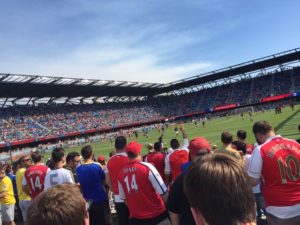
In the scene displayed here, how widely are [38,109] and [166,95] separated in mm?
43773

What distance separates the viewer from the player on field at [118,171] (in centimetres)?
620

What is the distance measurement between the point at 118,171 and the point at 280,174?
3.17m

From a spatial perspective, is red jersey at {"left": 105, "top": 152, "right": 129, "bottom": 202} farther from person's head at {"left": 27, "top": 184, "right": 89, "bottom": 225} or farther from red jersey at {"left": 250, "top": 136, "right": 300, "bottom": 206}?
person's head at {"left": 27, "top": 184, "right": 89, "bottom": 225}

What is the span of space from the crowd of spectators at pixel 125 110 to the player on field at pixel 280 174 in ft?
183

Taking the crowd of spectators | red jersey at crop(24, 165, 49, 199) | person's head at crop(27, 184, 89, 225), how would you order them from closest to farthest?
person's head at crop(27, 184, 89, 225) → red jersey at crop(24, 165, 49, 199) → the crowd of spectators

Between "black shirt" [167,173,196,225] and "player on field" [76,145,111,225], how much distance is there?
2.89 metres

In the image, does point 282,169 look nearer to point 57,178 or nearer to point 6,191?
point 57,178

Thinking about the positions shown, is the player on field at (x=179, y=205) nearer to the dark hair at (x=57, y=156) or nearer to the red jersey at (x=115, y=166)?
the red jersey at (x=115, y=166)

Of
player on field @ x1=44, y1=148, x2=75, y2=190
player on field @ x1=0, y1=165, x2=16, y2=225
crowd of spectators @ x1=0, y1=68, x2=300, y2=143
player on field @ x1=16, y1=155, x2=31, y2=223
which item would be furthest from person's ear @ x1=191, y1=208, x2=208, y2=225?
crowd of spectators @ x1=0, y1=68, x2=300, y2=143

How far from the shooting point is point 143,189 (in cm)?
491

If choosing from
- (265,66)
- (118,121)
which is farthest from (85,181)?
(265,66)

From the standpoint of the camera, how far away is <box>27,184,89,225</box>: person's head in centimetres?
196

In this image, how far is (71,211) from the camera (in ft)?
6.56

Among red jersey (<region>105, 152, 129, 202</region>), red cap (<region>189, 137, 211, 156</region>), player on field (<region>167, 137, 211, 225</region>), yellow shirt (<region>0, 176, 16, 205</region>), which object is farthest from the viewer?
yellow shirt (<region>0, 176, 16, 205</region>)
